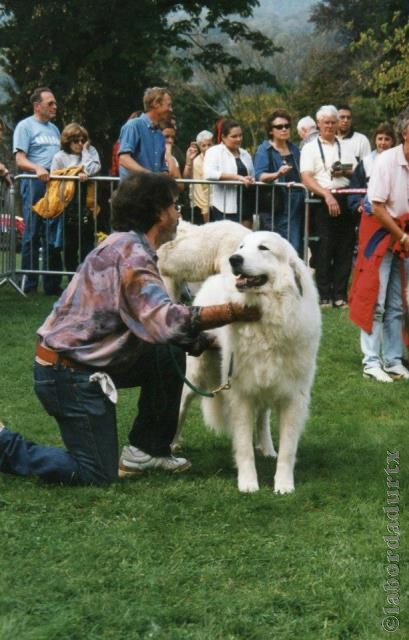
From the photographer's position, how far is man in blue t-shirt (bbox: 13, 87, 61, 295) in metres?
11.7

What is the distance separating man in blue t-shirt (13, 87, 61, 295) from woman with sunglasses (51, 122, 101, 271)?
150mm

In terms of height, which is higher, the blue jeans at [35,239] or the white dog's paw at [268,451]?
the blue jeans at [35,239]

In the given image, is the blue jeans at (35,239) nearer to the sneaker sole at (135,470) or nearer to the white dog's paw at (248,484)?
the sneaker sole at (135,470)

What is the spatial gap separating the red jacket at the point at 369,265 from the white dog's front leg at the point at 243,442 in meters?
2.78

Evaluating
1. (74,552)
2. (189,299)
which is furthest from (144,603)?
(189,299)

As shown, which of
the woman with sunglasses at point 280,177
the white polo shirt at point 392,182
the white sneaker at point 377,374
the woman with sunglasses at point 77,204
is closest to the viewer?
the white polo shirt at point 392,182

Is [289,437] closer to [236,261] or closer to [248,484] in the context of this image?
[248,484]

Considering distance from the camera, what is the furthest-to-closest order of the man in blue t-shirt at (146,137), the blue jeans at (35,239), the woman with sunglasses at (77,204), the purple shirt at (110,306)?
the blue jeans at (35,239)
the woman with sunglasses at (77,204)
the man in blue t-shirt at (146,137)
the purple shirt at (110,306)

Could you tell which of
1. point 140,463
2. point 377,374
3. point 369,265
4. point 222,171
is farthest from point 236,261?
point 222,171

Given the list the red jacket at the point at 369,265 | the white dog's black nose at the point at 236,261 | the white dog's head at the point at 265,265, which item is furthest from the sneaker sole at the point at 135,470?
the red jacket at the point at 369,265

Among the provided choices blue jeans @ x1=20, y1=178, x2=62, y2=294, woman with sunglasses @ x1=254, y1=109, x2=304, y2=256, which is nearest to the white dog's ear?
woman with sunglasses @ x1=254, y1=109, x2=304, y2=256

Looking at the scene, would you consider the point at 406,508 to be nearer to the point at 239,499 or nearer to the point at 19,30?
the point at 239,499

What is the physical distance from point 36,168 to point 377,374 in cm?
522

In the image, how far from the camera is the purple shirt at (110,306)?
187 inches
